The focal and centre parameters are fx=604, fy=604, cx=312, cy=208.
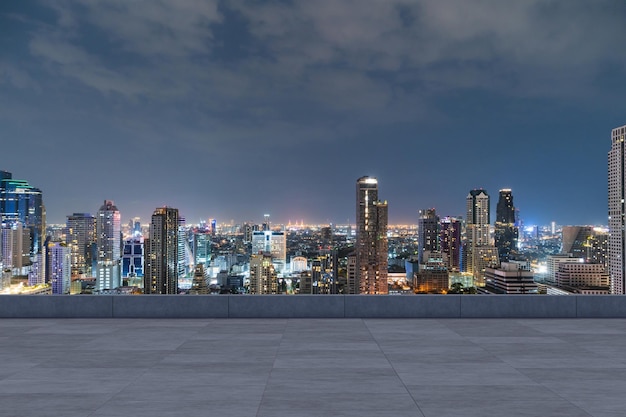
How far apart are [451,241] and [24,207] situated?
264ft

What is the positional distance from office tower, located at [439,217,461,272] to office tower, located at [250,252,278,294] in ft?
112

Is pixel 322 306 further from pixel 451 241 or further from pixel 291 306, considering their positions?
pixel 451 241

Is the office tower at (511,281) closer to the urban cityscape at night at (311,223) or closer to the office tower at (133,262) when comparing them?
the urban cityscape at night at (311,223)

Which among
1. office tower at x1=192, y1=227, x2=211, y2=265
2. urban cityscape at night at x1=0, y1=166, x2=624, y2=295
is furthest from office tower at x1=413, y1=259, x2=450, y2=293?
office tower at x1=192, y1=227, x2=211, y2=265

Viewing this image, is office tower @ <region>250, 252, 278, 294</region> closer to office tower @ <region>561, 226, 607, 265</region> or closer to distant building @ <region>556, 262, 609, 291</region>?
distant building @ <region>556, 262, 609, 291</region>

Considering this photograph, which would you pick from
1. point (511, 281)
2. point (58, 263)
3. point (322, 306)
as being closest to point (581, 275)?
point (511, 281)

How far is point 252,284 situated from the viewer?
80.2m

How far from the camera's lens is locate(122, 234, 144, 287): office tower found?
3812 inches

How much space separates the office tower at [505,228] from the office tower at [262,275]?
34803 mm

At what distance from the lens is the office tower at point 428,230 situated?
4719 inches
